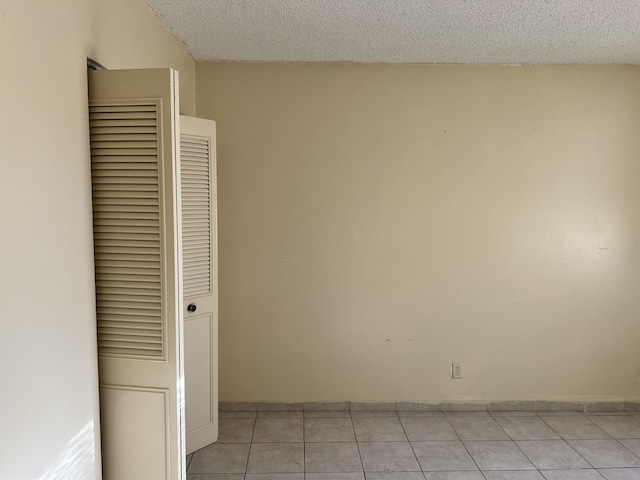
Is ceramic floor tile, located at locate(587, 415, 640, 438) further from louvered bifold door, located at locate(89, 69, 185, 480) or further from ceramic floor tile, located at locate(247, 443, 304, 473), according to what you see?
louvered bifold door, located at locate(89, 69, 185, 480)

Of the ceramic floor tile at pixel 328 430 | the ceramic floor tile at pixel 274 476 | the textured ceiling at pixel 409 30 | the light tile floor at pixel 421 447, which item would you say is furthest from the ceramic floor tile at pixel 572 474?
the textured ceiling at pixel 409 30

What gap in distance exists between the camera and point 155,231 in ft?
5.33

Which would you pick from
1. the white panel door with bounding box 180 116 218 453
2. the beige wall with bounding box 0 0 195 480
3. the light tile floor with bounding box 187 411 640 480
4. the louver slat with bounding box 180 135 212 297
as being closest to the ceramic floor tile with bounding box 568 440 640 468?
the light tile floor with bounding box 187 411 640 480

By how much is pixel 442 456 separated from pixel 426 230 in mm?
1516

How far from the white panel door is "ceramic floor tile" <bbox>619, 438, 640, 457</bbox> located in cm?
273

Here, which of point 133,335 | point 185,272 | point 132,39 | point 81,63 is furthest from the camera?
point 185,272

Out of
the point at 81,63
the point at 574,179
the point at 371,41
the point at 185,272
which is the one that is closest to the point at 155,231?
the point at 81,63

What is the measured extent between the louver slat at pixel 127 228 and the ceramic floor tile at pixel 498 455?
2127 millimetres

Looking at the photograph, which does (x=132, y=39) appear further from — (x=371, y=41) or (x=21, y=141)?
(x=371, y=41)

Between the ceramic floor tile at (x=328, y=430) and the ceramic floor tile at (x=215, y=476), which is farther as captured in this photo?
the ceramic floor tile at (x=328, y=430)

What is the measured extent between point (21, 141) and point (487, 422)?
324 cm

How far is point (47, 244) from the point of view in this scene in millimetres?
1337

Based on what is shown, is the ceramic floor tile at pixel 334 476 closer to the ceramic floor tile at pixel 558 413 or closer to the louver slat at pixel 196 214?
the louver slat at pixel 196 214

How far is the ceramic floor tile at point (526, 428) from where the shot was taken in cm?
295
